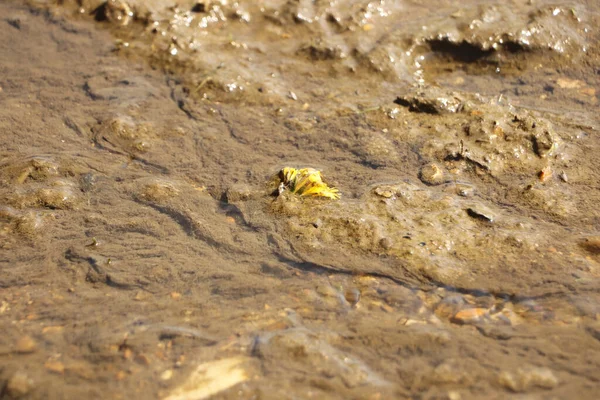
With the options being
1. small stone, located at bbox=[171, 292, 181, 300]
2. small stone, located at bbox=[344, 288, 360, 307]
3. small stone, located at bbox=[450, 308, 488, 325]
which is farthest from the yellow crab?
small stone, located at bbox=[450, 308, 488, 325]

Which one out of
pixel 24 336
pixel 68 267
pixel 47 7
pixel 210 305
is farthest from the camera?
pixel 47 7

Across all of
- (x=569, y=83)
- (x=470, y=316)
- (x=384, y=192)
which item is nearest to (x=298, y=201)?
(x=384, y=192)

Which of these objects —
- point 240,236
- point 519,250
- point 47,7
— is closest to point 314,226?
point 240,236

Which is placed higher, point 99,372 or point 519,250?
point 519,250

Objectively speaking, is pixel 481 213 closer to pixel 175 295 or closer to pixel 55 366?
pixel 175 295

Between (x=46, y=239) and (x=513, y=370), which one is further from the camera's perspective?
(x=46, y=239)

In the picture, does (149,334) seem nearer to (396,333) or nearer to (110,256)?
(110,256)

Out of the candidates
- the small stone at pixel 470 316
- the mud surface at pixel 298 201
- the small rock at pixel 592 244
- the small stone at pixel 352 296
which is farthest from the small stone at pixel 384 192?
the small rock at pixel 592 244

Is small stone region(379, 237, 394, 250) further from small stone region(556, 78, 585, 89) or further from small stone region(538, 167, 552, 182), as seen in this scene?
small stone region(556, 78, 585, 89)
